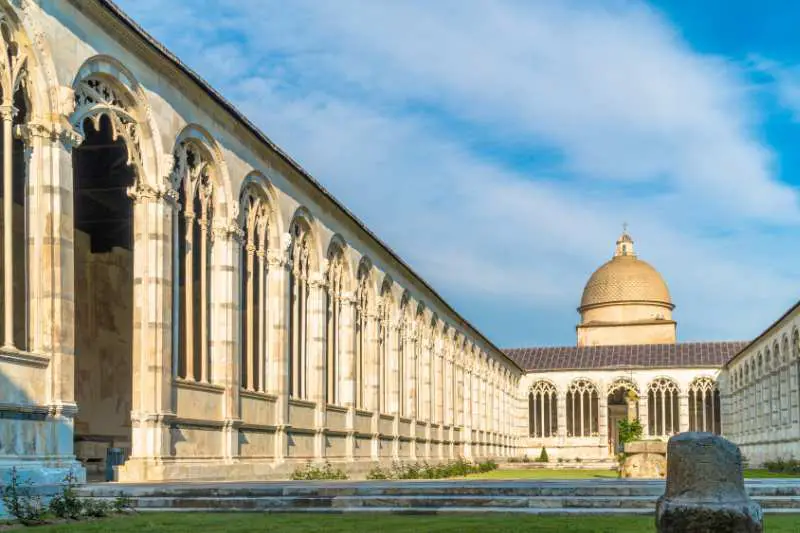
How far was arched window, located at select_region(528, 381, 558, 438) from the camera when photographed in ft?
275

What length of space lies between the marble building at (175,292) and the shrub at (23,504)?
148 cm

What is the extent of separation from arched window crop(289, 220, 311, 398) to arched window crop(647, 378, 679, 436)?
5041 cm

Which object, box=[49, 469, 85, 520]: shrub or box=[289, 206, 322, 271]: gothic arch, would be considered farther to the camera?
box=[289, 206, 322, 271]: gothic arch

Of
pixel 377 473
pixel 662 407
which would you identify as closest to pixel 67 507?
pixel 377 473

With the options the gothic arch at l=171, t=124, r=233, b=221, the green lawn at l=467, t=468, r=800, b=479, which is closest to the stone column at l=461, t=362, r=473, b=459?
the green lawn at l=467, t=468, r=800, b=479

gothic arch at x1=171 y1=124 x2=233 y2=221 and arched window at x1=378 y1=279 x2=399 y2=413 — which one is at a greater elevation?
gothic arch at x1=171 y1=124 x2=233 y2=221

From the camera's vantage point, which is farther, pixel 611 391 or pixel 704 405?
pixel 611 391

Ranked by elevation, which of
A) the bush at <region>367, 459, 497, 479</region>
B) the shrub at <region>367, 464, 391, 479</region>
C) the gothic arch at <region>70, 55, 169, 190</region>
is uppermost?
the gothic arch at <region>70, 55, 169, 190</region>

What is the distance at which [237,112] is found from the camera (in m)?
27.1

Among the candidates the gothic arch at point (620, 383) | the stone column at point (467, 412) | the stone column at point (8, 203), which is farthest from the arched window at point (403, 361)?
the gothic arch at point (620, 383)

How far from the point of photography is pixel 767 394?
63.5 metres

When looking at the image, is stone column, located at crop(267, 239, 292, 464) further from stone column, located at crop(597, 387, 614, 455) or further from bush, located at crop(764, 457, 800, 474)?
stone column, located at crop(597, 387, 614, 455)

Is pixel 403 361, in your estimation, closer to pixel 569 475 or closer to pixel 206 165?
pixel 569 475

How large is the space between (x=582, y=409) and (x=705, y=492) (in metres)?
73.0
